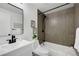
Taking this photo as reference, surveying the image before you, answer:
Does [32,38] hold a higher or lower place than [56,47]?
higher

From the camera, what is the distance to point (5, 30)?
1.29 meters

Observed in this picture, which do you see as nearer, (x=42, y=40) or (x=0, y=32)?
(x=0, y=32)

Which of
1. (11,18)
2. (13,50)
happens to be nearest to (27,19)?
(11,18)

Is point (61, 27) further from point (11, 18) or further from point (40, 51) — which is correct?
point (11, 18)

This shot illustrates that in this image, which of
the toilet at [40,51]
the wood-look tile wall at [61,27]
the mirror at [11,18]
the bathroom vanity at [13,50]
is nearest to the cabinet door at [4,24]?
Result: the mirror at [11,18]

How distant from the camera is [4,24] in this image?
49.4 inches

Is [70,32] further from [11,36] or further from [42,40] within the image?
[11,36]

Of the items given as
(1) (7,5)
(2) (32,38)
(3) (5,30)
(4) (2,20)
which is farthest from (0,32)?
(2) (32,38)

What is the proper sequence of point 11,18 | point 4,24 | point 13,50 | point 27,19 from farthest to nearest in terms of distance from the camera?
point 27,19 → point 11,18 → point 4,24 → point 13,50

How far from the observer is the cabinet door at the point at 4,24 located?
1196 mm

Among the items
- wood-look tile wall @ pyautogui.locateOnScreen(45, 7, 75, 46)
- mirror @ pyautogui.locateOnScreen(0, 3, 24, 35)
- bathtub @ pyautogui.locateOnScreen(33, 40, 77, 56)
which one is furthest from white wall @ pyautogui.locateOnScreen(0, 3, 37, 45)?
wood-look tile wall @ pyautogui.locateOnScreen(45, 7, 75, 46)

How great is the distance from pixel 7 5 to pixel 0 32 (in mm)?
632

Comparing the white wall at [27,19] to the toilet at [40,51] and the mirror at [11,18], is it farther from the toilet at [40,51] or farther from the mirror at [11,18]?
the toilet at [40,51]

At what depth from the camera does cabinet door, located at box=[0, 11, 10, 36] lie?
120 cm
